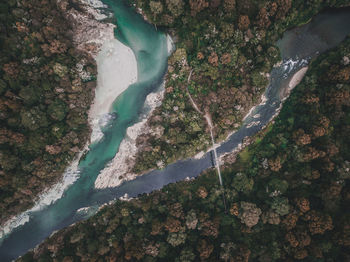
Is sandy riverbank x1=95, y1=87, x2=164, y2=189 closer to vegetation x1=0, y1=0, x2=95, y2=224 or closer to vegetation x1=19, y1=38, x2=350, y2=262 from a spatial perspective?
vegetation x1=19, y1=38, x2=350, y2=262

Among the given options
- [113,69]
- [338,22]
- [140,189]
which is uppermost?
[113,69]

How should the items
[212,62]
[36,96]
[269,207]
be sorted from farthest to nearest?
1. [212,62]
2. [36,96]
3. [269,207]

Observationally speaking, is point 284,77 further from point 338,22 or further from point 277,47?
point 338,22

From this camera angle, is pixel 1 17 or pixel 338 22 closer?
pixel 1 17

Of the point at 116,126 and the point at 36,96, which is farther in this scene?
the point at 116,126

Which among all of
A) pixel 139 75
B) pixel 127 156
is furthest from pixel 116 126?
pixel 139 75

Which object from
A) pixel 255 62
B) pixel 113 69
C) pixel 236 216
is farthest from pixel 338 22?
pixel 113 69

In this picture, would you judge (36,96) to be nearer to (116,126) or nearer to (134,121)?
(116,126)
